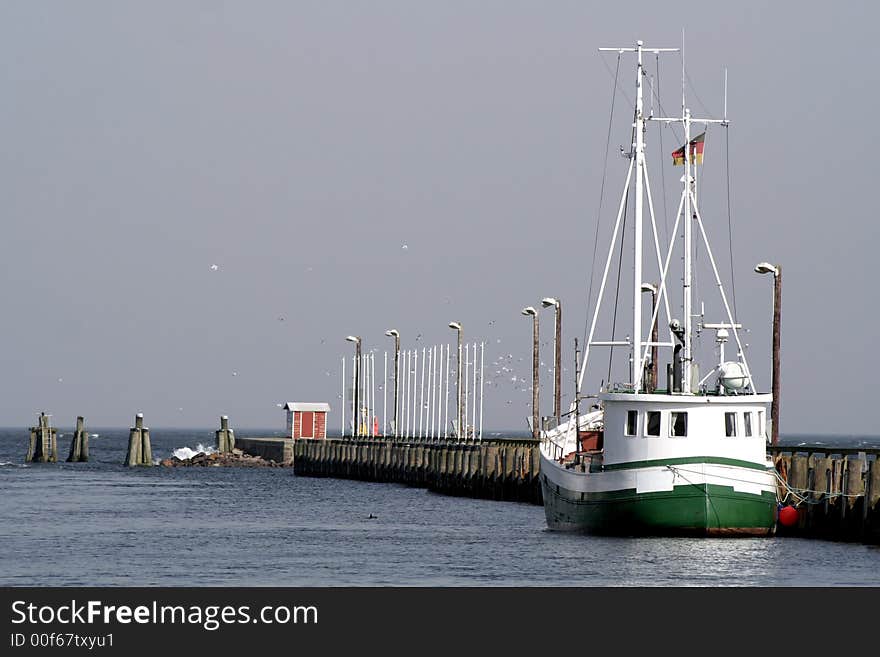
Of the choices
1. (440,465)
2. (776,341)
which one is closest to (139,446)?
(440,465)

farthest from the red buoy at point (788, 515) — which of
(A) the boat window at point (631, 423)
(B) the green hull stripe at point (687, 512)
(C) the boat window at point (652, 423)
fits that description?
(A) the boat window at point (631, 423)

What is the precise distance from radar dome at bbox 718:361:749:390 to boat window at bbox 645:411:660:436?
2.30 m

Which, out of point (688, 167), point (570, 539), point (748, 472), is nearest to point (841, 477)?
point (748, 472)

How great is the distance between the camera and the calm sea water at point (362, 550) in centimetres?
3966

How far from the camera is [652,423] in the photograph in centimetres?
4541

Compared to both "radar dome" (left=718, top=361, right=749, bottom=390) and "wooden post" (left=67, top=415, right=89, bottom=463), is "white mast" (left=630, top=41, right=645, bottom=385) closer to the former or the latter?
"radar dome" (left=718, top=361, right=749, bottom=390)

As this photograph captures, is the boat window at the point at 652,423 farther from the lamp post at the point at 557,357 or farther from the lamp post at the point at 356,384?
the lamp post at the point at 356,384

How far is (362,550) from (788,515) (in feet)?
40.2

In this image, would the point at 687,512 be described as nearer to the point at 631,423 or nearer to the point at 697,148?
the point at 631,423

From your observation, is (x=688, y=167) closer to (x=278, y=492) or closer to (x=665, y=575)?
(x=665, y=575)

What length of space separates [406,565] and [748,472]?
9793mm
